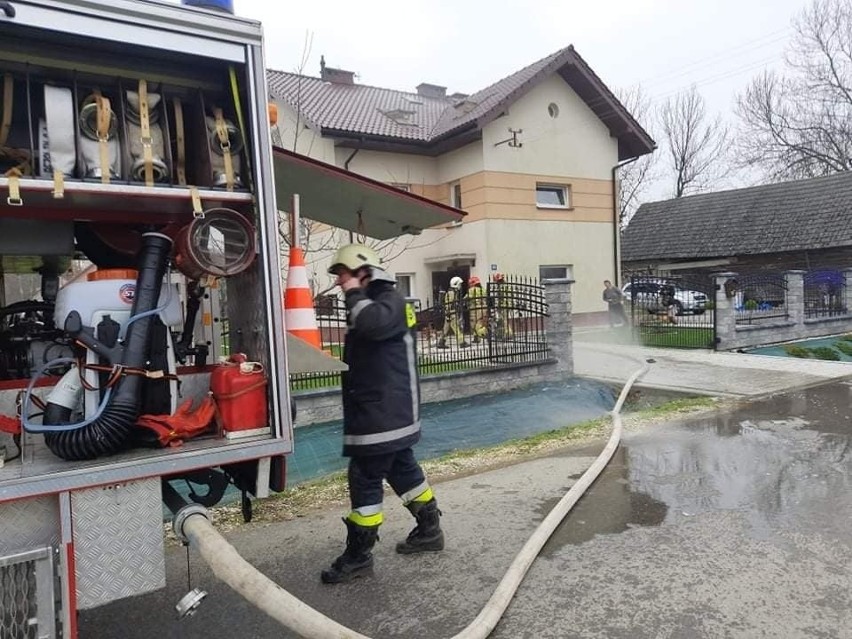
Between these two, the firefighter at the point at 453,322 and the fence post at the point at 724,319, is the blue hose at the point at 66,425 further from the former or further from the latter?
the fence post at the point at 724,319

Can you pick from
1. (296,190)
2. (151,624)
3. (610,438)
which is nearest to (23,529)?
(151,624)

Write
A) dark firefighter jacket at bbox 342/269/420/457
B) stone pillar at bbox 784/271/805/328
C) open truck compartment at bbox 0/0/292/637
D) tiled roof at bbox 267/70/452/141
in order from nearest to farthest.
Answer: open truck compartment at bbox 0/0/292/637
dark firefighter jacket at bbox 342/269/420/457
stone pillar at bbox 784/271/805/328
tiled roof at bbox 267/70/452/141

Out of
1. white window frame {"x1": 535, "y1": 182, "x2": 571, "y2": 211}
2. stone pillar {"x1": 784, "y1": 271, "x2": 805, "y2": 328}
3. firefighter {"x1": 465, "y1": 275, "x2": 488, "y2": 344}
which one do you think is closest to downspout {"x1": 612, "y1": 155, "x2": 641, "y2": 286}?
white window frame {"x1": 535, "y1": 182, "x2": 571, "y2": 211}

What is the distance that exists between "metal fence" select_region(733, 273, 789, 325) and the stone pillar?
0.08m

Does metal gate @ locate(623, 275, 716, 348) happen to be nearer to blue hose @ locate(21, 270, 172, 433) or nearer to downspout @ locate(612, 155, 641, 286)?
downspout @ locate(612, 155, 641, 286)

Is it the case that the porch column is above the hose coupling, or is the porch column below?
above

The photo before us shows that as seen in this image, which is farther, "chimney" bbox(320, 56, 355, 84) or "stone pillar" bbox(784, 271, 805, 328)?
"chimney" bbox(320, 56, 355, 84)

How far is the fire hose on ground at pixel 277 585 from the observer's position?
2.18m

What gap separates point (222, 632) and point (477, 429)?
4.72 metres

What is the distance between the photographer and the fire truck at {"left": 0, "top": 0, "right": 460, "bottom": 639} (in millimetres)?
2357

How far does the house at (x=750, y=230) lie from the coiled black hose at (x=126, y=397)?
21937mm

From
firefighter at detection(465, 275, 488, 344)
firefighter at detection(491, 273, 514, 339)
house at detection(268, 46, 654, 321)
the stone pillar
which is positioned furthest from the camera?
house at detection(268, 46, 654, 321)

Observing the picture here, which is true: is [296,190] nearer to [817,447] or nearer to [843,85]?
[817,447]

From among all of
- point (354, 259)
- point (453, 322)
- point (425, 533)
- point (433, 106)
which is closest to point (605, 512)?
point (425, 533)
